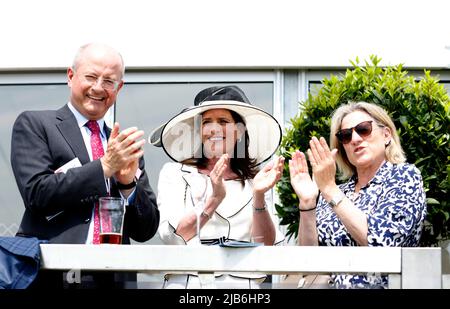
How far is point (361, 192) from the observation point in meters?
4.40

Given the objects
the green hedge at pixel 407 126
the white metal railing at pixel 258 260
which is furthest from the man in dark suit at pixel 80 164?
the green hedge at pixel 407 126

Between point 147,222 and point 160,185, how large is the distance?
500 mm

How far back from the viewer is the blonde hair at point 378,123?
4.48 m

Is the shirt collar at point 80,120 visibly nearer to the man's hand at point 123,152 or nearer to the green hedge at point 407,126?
the man's hand at point 123,152

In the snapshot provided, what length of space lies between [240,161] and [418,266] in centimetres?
143

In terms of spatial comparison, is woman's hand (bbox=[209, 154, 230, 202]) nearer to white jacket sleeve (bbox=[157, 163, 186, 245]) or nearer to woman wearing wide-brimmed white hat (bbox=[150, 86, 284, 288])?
woman wearing wide-brimmed white hat (bbox=[150, 86, 284, 288])

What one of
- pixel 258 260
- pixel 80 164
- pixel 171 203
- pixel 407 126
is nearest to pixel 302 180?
pixel 171 203

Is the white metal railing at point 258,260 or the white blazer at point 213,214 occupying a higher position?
the white blazer at point 213,214

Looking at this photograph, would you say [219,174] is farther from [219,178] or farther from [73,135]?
[73,135]

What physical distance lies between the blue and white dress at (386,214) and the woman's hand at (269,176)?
12.1 inches
